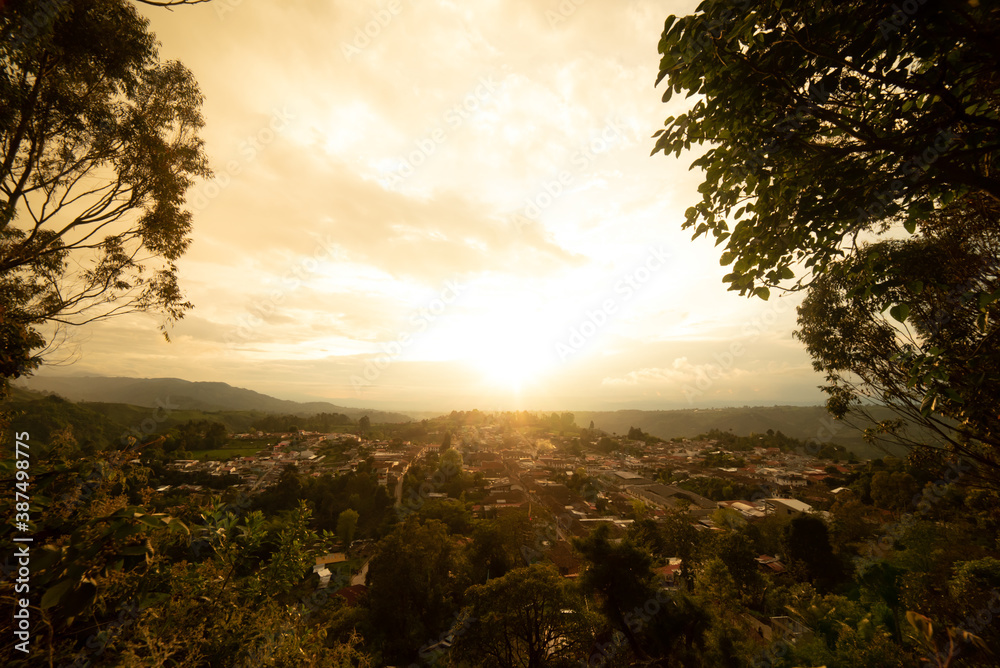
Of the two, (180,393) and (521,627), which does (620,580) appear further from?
(180,393)

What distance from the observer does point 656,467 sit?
169 ft

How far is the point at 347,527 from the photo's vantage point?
23.5m

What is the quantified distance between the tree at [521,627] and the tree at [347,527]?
55.8ft

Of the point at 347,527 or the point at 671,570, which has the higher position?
the point at 671,570

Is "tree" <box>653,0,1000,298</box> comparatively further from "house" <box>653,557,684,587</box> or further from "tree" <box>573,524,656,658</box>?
"house" <box>653,557,684,587</box>

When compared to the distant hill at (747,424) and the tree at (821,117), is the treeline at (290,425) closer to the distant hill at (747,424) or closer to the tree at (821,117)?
the tree at (821,117)

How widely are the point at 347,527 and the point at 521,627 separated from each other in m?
18.4

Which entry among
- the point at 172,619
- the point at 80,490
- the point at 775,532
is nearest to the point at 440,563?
the point at 172,619

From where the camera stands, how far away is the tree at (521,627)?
9.55 meters

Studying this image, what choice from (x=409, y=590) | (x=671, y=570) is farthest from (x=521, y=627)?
(x=671, y=570)

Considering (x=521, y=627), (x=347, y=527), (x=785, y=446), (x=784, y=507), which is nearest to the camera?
(x=521, y=627)

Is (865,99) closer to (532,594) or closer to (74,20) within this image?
(74,20)
